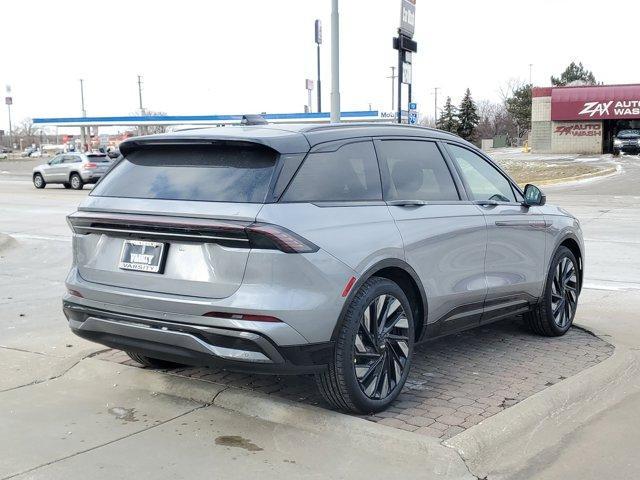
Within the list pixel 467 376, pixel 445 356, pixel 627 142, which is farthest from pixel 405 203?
pixel 627 142

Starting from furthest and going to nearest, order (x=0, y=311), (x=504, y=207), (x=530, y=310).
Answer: (x=0, y=311) < (x=530, y=310) < (x=504, y=207)

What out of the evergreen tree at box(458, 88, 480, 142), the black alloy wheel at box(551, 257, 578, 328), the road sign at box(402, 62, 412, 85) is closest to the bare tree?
the evergreen tree at box(458, 88, 480, 142)

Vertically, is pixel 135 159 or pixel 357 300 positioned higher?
pixel 135 159

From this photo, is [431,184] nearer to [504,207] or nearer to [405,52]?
[504,207]

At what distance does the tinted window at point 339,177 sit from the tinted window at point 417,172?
149 millimetres

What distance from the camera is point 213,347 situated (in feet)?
13.1

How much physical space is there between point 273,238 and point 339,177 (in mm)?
794

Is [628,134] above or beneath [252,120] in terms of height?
beneath

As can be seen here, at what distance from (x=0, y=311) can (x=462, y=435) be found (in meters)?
5.32

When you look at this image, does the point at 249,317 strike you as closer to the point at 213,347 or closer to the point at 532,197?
the point at 213,347

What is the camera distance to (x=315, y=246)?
13.3 feet

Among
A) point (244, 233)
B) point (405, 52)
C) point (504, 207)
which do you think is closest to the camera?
point (244, 233)

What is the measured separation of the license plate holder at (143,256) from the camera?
164 inches

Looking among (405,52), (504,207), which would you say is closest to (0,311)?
(504,207)
